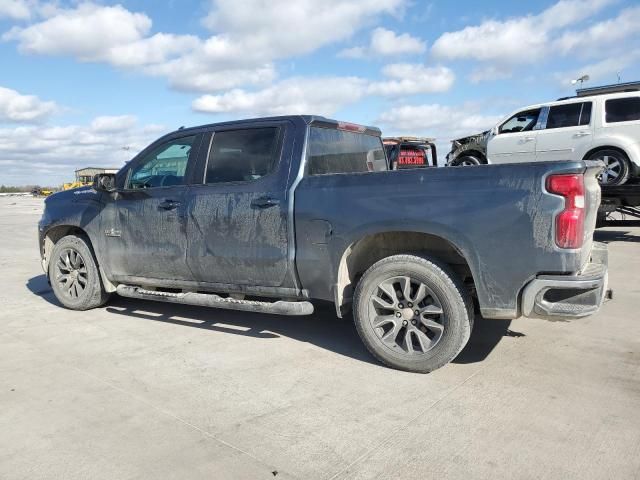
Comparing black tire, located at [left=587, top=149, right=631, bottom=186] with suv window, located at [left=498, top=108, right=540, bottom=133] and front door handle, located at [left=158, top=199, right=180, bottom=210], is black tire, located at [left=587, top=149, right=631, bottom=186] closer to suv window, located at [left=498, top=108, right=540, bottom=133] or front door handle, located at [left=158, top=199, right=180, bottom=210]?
suv window, located at [left=498, top=108, right=540, bottom=133]

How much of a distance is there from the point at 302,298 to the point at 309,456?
1.75m

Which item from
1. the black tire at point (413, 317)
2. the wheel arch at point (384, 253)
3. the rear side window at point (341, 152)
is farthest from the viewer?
the rear side window at point (341, 152)

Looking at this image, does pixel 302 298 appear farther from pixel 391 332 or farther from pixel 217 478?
pixel 217 478

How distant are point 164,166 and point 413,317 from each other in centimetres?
296

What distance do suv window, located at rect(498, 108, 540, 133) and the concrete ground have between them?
6.58 m

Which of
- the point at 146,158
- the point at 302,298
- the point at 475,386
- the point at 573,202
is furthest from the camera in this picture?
the point at 146,158

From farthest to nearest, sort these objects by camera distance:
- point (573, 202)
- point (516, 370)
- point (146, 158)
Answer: point (146, 158) → point (516, 370) → point (573, 202)

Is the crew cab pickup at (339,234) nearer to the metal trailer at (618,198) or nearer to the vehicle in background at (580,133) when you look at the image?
the metal trailer at (618,198)

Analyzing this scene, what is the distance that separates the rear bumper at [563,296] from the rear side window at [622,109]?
24.4 feet

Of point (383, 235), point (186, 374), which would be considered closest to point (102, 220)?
point (186, 374)

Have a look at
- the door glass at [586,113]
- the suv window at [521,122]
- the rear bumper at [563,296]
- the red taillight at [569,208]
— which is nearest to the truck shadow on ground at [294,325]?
the rear bumper at [563,296]

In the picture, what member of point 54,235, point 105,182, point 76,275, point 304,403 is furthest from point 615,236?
point 54,235

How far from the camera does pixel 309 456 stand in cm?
285

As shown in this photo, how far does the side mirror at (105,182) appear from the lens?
5.50m
